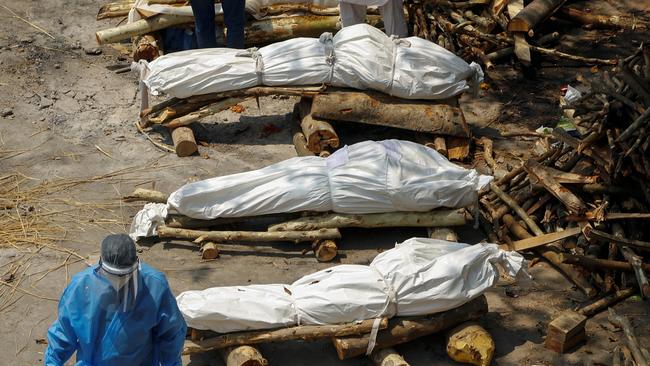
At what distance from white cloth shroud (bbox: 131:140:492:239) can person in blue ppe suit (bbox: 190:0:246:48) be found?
3.20 meters

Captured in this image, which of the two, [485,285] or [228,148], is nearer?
[485,285]

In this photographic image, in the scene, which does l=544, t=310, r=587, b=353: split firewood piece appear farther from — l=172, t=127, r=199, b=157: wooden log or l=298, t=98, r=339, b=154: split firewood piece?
l=172, t=127, r=199, b=157: wooden log

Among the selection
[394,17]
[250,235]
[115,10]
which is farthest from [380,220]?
[115,10]

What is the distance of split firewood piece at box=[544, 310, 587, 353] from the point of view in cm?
750

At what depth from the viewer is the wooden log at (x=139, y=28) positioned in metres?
11.8

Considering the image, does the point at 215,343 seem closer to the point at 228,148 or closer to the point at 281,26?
the point at 228,148

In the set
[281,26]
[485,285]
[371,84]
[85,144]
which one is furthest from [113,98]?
[485,285]

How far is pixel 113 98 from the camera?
1127cm

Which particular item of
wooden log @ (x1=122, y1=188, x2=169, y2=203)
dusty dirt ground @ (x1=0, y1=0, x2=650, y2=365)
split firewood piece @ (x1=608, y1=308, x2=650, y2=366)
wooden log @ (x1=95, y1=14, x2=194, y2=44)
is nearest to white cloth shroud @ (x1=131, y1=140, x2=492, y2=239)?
wooden log @ (x1=122, y1=188, x2=169, y2=203)

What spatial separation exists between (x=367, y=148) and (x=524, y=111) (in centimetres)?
311

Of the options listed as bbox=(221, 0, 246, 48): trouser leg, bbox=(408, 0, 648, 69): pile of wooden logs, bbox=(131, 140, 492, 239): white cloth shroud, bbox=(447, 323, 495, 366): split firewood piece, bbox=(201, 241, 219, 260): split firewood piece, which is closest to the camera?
bbox=(447, 323, 495, 366): split firewood piece

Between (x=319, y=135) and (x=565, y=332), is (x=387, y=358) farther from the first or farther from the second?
(x=319, y=135)

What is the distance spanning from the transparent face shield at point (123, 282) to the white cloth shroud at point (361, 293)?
4.85 feet

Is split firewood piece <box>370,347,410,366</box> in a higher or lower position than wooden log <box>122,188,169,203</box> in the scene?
lower
